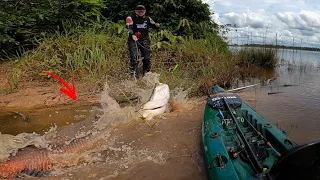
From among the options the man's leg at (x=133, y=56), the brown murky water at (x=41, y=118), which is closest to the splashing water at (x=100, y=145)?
the brown murky water at (x=41, y=118)

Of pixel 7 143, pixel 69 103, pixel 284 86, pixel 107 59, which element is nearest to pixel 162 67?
pixel 107 59

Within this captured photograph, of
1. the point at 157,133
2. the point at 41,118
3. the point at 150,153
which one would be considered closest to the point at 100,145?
the point at 150,153

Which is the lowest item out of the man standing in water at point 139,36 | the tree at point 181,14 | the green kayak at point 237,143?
the green kayak at point 237,143

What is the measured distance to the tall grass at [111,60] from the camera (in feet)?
26.1

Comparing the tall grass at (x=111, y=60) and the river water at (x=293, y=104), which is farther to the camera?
the tall grass at (x=111, y=60)

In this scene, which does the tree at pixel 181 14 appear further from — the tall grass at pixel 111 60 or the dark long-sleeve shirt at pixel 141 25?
the dark long-sleeve shirt at pixel 141 25

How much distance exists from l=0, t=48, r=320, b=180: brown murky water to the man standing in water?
1896mm

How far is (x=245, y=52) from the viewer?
12219 millimetres

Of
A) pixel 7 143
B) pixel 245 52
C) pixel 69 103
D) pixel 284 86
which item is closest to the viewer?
pixel 7 143

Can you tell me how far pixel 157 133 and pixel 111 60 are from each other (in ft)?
12.9

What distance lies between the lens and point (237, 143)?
3803 millimetres

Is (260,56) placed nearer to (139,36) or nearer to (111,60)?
(139,36)

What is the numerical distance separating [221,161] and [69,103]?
4373mm

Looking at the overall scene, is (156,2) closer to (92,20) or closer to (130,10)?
(130,10)
